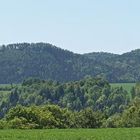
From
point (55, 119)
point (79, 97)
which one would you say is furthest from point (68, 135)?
point (79, 97)

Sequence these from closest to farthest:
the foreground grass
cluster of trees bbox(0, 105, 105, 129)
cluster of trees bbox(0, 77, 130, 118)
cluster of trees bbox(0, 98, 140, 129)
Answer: the foreground grass → cluster of trees bbox(0, 105, 105, 129) → cluster of trees bbox(0, 98, 140, 129) → cluster of trees bbox(0, 77, 130, 118)

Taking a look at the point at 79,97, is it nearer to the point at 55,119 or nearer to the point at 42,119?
the point at 55,119

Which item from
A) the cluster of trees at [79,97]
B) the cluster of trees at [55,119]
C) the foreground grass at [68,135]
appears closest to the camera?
the foreground grass at [68,135]

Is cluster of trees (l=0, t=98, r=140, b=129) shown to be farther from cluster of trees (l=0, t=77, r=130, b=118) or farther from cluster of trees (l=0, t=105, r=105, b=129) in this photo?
cluster of trees (l=0, t=77, r=130, b=118)

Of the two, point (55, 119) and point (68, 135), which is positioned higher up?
point (68, 135)

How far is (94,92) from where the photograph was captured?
617ft

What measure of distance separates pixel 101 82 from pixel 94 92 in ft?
34.4

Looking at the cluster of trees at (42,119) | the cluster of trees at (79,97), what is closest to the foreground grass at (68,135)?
the cluster of trees at (42,119)

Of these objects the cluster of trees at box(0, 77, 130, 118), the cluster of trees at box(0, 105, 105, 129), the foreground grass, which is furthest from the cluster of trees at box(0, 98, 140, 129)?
the cluster of trees at box(0, 77, 130, 118)

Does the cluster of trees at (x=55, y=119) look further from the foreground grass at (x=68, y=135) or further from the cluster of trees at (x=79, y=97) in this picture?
the cluster of trees at (x=79, y=97)

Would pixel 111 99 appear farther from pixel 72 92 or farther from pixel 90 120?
pixel 90 120

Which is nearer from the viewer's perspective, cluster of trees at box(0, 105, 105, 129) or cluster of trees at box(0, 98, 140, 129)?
cluster of trees at box(0, 105, 105, 129)

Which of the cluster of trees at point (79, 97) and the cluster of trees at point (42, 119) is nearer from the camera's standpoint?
the cluster of trees at point (42, 119)

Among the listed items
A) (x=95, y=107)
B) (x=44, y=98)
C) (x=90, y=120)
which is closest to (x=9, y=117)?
(x=90, y=120)
